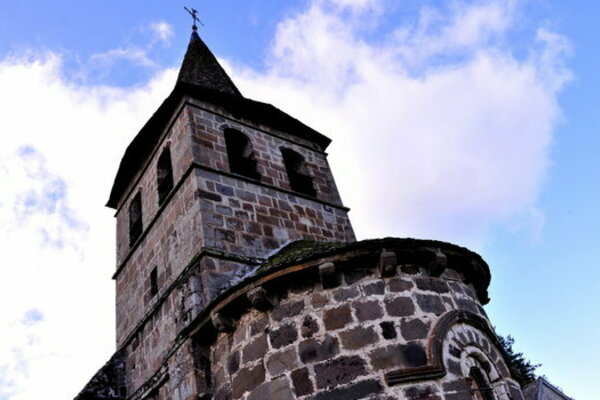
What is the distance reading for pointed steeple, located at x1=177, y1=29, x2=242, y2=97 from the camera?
11898 millimetres

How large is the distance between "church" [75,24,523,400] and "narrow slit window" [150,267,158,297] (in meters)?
0.04

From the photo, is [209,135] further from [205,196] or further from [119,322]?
[119,322]

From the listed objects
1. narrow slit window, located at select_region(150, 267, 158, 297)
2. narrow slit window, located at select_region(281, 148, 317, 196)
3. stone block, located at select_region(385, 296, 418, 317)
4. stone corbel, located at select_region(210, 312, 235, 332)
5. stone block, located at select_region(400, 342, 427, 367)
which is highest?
narrow slit window, located at select_region(281, 148, 317, 196)

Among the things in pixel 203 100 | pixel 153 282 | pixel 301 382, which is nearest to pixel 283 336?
pixel 301 382

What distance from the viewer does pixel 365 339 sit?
563 centimetres

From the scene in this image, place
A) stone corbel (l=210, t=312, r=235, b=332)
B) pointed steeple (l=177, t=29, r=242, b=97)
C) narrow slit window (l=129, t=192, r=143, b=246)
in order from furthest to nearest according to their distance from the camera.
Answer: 1. pointed steeple (l=177, t=29, r=242, b=97)
2. narrow slit window (l=129, t=192, r=143, b=246)
3. stone corbel (l=210, t=312, r=235, b=332)

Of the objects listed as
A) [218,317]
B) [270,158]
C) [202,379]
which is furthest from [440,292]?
[270,158]

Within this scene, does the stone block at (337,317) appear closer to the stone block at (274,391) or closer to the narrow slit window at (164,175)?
the stone block at (274,391)

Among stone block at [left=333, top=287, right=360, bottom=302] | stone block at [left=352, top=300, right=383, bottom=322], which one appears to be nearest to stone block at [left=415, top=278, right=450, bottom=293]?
stone block at [left=352, top=300, right=383, bottom=322]

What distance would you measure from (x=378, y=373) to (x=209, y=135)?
18.7 ft

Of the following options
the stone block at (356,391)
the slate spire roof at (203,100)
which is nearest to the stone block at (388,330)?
the stone block at (356,391)

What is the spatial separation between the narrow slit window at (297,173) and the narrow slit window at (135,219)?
298cm

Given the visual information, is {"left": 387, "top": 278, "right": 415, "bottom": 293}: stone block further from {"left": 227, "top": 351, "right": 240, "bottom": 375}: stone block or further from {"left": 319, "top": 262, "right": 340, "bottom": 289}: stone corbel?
{"left": 227, "top": 351, "right": 240, "bottom": 375}: stone block

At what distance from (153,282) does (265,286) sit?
11.9 feet
